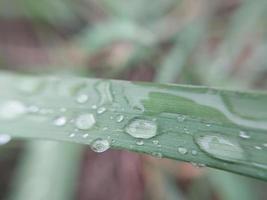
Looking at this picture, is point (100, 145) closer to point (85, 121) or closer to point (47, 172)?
point (85, 121)

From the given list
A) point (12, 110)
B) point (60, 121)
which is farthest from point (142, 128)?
point (12, 110)

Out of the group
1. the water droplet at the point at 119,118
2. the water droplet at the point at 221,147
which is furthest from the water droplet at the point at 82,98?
the water droplet at the point at 221,147

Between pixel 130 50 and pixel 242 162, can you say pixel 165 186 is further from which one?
pixel 242 162

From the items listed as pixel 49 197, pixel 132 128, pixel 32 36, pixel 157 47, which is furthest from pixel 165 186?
pixel 32 36

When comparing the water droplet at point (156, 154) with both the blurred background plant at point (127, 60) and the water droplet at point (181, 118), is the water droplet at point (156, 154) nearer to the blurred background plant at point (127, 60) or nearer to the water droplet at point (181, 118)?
the water droplet at point (181, 118)

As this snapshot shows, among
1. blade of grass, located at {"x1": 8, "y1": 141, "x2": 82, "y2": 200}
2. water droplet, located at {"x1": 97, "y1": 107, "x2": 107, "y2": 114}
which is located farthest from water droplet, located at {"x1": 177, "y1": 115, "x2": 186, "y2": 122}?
blade of grass, located at {"x1": 8, "y1": 141, "x2": 82, "y2": 200}

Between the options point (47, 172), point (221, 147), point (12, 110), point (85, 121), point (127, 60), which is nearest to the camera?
point (221, 147)
